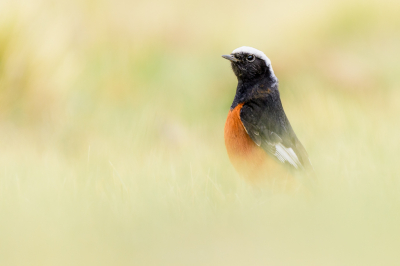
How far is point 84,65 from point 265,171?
370 centimetres

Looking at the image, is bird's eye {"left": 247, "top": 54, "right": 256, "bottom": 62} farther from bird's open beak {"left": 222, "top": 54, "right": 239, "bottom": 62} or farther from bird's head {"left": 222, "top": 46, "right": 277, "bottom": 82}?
bird's open beak {"left": 222, "top": 54, "right": 239, "bottom": 62}

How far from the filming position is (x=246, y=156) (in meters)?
4.38

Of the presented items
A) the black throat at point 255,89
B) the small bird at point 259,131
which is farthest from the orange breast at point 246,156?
the black throat at point 255,89

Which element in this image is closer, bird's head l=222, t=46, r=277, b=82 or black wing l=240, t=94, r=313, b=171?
black wing l=240, t=94, r=313, b=171

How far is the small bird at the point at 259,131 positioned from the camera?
4348mm

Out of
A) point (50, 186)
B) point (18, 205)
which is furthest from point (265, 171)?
point (18, 205)

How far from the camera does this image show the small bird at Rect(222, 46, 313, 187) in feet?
14.3

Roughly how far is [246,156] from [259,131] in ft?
1.16

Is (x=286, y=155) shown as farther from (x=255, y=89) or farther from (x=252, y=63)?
(x=252, y=63)

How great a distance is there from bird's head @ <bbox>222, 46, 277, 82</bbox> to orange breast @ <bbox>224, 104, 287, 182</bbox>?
776 mm

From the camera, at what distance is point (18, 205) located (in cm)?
322

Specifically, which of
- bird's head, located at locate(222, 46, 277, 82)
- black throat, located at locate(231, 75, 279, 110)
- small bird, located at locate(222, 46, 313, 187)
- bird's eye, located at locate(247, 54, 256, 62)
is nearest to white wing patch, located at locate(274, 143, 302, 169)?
small bird, located at locate(222, 46, 313, 187)

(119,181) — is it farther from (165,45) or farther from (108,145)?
(165,45)

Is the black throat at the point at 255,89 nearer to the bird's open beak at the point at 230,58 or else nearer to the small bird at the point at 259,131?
the small bird at the point at 259,131
